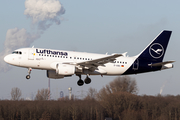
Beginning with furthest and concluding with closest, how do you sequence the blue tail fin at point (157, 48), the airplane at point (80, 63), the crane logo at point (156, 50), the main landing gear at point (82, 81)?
1. the crane logo at point (156, 50)
2. the blue tail fin at point (157, 48)
3. the main landing gear at point (82, 81)
4. the airplane at point (80, 63)

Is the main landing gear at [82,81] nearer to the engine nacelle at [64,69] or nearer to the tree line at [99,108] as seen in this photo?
the engine nacelle at [64,69]

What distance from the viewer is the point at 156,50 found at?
45.0 metres

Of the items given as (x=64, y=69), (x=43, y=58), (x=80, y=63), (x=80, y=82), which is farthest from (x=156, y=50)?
(x=43, y=58)

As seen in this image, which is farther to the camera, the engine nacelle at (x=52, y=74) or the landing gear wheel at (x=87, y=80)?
the engine nacelle at (x=52, y=74)

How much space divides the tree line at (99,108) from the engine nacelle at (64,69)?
28.1m

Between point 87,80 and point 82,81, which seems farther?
point 82,81

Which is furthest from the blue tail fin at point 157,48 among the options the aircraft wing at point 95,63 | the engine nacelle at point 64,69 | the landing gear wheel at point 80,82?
the engine nacelle at point 64,69

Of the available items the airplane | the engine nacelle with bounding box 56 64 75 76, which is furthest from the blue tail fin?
the engine nacelle with bounding box 56 64 75 76

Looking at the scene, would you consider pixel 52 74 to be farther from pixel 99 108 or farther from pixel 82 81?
pixel 99 108

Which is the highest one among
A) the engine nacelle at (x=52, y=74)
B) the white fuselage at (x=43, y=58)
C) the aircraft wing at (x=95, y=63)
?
the white fuselage at (x=43, y=58)

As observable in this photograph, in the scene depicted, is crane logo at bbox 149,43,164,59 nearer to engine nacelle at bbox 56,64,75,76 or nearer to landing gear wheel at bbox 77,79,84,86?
landing gear wheel at bbox 77,79,84,86

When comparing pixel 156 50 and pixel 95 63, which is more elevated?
pixel 156 50

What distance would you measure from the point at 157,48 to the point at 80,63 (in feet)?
46.1

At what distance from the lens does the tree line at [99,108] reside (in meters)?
65.1
